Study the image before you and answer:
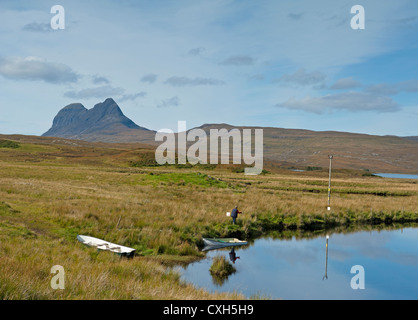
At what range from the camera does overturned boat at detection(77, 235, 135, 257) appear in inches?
652

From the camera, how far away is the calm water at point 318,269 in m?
16.2

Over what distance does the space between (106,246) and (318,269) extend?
11.7 meters

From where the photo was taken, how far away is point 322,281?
17.9 m

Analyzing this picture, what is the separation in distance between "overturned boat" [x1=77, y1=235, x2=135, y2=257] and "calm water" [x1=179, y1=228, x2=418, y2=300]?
2778 mm

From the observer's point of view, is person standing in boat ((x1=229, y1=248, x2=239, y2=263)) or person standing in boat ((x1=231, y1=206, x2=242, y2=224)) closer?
person standing in boat ((x1=229, y1=248, x2=239, y2=263))

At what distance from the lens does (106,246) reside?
1714 centimetres

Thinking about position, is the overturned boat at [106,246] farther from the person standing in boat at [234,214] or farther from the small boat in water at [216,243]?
the person standing in boat at [234,214]

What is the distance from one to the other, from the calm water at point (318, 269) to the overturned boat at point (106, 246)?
278cm

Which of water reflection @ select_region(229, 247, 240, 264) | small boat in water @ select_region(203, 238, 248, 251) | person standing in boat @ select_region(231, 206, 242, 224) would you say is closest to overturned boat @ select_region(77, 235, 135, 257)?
small boat in water @ select_region(203, 238, 248, 251)

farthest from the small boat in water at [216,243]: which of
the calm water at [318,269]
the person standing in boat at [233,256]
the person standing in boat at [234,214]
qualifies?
the person standing in boat at [234,214]

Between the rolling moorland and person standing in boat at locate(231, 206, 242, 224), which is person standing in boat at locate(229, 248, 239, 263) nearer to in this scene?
the rolling moorland

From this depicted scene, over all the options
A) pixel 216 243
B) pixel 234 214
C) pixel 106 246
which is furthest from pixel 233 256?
pixel 106 246

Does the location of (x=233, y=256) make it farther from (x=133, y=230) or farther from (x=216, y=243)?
(x=133, y=230)
